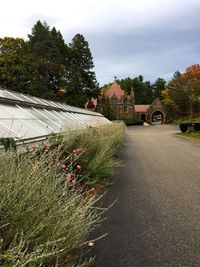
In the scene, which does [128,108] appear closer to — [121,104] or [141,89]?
[121,104]

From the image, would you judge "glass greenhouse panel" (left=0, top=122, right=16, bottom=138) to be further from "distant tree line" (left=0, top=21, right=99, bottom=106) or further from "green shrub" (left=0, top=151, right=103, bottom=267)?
"distant tree line" (left=0, top=21, right=99, bottom=106)

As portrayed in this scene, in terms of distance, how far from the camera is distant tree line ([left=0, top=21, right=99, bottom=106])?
143 feet

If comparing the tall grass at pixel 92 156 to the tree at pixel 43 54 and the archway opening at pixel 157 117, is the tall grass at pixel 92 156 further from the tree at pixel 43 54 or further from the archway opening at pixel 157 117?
the archway opening at pixel 157 117

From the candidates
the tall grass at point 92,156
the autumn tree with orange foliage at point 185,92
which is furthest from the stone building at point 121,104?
the tall grass at point 92,156

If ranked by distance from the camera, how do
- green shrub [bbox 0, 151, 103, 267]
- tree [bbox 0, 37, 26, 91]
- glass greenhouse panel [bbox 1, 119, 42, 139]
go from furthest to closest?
tree [bbox 0, 37, 26, 91] → glass greenhouse panel [bbox 1, 119, 42, 139] → green shrub [bbox 0, 151, 103, 267]

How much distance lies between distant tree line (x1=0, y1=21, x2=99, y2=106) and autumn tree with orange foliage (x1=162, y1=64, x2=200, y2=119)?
23215mm

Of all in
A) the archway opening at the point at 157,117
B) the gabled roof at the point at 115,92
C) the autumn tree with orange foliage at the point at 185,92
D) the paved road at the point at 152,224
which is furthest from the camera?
the gabled roof at the point at 115,92

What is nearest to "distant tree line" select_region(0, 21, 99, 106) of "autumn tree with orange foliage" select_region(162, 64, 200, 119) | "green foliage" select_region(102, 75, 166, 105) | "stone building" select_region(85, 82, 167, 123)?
"autumn tree with orange foliage" select_region(162, 64, 200, 119)

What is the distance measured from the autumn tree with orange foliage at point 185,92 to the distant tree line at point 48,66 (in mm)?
23215

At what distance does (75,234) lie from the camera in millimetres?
3160

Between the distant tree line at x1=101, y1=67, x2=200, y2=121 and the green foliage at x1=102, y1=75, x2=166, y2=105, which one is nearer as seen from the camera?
the distant tree line at x1=101, y1=67, x2=200, y2=121

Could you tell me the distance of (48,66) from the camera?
5216 cm

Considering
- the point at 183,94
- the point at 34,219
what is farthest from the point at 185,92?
the point at 34,219

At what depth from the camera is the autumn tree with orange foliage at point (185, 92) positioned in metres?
69.8
